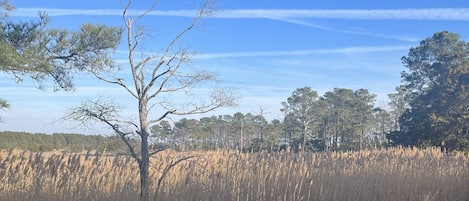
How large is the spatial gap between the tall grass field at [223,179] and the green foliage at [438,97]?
1738 cm

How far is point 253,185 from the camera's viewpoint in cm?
638

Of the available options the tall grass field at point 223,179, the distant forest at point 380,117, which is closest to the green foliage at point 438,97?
the distant forest at point 380,117

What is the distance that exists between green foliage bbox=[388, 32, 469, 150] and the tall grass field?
1738 centimetres

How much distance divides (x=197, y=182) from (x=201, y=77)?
128cm

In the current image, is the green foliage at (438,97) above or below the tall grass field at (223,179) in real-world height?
above

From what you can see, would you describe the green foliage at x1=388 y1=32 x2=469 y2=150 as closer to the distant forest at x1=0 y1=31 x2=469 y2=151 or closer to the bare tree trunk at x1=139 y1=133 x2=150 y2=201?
the distant forest at x1=0 y1=31 x2=469 y2=151

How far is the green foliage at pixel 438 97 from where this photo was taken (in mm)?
26641

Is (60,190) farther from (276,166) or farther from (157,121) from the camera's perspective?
(276,166)

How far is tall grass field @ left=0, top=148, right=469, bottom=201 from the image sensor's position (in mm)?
5492

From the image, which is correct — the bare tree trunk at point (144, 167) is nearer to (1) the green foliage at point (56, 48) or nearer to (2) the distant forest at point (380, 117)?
(1) the green foliage at point (56, 48)

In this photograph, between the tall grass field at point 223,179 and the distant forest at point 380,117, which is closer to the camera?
the tall grass field at point 223,179

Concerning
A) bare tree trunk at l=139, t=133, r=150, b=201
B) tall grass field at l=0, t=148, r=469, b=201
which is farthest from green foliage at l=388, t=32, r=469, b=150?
bare tree trunk at l=139, t=133, r=150, b=201

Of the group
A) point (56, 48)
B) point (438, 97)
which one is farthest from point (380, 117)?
point (56, 48)

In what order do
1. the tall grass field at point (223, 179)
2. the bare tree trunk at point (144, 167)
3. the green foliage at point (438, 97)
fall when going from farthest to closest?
the green foliage at point (438, 97) → the tall grass field at point (223, 179) → the bare tree trunk at point (144, 167)
